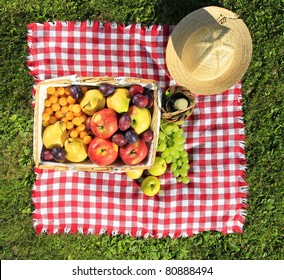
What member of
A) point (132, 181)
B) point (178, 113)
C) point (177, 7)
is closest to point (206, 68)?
point (178, 113)

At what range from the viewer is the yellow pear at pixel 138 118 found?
8.72 ft

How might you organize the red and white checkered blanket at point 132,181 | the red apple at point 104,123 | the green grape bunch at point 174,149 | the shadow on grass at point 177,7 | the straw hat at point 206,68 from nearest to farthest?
1. the red apple at point 104,123
2. the straw hat at point 206,68
3. the green grape bunch at point 174,149
4. the red and white checkered blanket at point 132,181
5. the shadow on grass at point 177,7

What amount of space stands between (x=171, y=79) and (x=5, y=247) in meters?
2.18

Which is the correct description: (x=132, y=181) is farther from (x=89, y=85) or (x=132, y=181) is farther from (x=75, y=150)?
(x=89, y=85)

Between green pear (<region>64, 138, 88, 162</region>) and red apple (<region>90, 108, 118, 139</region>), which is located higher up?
red apple (<region>90, 108, 118, 139</region>)

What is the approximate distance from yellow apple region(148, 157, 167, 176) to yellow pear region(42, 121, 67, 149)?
77 centimetres

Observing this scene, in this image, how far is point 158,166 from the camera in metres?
3.02

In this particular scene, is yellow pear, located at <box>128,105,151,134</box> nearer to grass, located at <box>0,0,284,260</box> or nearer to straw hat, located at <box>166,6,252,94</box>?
straw hat, located at <box>166,6,252,94</box>

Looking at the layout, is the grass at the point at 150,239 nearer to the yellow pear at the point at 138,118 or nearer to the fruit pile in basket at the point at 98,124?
the fruit pile in basket at the point at 98,124

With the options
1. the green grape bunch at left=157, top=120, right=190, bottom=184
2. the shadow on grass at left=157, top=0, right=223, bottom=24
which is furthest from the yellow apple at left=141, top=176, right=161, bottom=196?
the shadow on grass at left=157, top=0, right=223, bottom=24

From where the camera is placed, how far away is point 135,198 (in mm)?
3199

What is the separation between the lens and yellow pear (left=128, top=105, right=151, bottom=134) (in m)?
2.66

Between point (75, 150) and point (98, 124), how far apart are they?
26 centimetres

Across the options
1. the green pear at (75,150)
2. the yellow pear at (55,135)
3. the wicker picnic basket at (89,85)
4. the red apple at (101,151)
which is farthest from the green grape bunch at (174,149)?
the yellow pear at (55,135)
